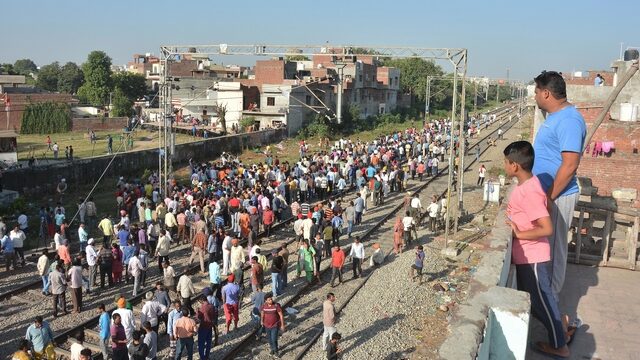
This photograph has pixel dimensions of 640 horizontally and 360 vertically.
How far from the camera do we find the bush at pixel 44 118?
45.0 m

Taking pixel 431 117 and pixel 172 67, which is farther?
pixel 431 117

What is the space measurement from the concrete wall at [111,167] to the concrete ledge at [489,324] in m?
24.3

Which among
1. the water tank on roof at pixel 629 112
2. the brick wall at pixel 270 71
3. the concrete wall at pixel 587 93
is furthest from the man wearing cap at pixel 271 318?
the brick wall at pixel 270 71

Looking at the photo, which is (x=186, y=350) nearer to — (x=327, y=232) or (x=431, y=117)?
(x=327, y=232)

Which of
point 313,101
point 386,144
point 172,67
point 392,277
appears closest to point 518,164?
point 392,277

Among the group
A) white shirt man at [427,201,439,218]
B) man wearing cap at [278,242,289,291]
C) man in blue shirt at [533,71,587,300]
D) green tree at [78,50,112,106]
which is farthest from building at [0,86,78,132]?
man in blue shirt at [533,71,587,300]

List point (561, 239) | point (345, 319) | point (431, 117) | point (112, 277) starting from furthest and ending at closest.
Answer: point (431, 117)
point (112, 277)
point (345, 319)
point (561, 239)

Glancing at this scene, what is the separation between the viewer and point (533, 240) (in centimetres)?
358

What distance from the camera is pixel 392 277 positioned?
15.4 meters

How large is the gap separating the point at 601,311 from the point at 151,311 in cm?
827

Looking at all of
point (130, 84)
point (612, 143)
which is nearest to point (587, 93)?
point (612, 143)

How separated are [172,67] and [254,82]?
64.9ft

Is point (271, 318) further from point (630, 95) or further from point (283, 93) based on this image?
point (283, 93)

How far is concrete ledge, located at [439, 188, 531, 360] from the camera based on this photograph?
272 centimetres
